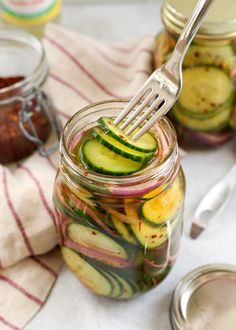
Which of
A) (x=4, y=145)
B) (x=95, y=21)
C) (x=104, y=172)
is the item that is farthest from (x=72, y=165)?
(x=95, y=21)

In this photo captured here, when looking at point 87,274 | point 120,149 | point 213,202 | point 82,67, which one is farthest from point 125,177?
point 82,67

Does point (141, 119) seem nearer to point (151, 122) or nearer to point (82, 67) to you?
point (151, 122)

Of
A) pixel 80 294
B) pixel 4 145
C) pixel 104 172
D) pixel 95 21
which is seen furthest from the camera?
pixel 95 21

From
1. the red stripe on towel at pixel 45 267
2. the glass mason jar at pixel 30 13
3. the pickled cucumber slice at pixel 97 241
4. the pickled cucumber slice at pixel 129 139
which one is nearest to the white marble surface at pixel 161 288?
the red stripe on towel at pixel 45 267

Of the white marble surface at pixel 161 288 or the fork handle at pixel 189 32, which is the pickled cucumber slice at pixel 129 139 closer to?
the fork handle at pixel 189 32

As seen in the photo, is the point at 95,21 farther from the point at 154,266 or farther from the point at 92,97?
the point at 154,266

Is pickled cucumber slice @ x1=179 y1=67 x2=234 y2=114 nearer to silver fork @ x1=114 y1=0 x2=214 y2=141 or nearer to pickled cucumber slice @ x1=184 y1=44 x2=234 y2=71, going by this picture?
pickled cucumber slice @ x1=184 y1=44 x2=234 y2=71

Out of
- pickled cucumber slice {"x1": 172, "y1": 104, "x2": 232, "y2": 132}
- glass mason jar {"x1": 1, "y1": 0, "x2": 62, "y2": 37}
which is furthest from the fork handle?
glass mason jar {"x1": 1, "y1": 0, "x2": 62, "y2": 37}
